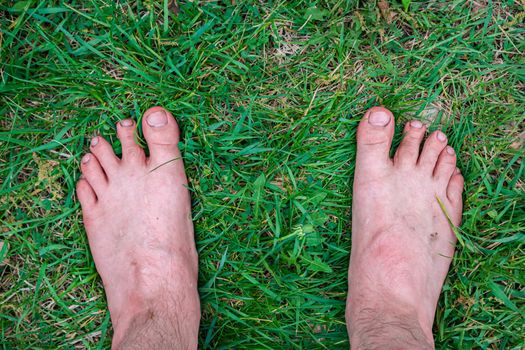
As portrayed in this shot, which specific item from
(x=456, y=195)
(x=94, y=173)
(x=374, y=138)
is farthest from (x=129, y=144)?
(x=456, y=195)

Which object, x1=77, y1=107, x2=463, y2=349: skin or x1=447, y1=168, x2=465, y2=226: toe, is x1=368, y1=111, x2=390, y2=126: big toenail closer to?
x1=77, y1=107, x2=463, y2=349: skin

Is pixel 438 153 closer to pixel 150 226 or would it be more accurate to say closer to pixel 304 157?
pixel 304 157

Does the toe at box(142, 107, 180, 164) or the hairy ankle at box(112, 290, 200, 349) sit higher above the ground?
the toe at box(142, 107, 180, 164)

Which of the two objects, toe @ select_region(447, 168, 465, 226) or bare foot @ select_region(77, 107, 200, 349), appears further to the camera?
toe @ select_region(447, 168, 465, 226)

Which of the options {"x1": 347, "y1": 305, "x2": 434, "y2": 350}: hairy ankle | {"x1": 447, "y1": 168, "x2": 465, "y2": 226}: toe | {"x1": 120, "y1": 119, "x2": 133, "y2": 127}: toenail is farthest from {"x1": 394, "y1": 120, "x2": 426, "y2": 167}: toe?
{"x1": 120, "y1": 119, "x2": 133, "y2": 127}: toenail

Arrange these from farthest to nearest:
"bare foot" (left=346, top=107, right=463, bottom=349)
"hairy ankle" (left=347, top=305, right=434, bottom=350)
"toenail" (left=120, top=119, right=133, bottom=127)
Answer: "toenail" (left=120, top=119, right=133, bottom=127)
"bare foot" (left=346, top=107, right=463, bottom=349)
"hairy ankle" (left=347, top=305, right=434, bottom=350)

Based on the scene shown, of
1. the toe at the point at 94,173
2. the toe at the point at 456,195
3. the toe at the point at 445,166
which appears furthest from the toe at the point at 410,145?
the toe at the point at 94,173

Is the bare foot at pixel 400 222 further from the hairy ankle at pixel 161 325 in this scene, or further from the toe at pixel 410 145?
the hairy ankle at pixel 161 325
